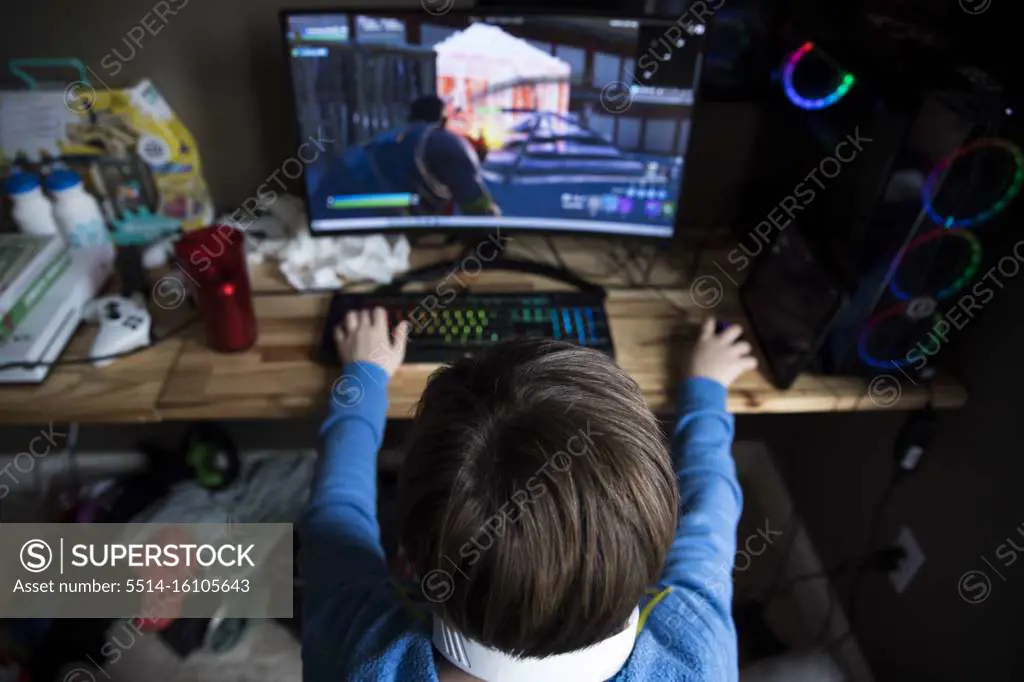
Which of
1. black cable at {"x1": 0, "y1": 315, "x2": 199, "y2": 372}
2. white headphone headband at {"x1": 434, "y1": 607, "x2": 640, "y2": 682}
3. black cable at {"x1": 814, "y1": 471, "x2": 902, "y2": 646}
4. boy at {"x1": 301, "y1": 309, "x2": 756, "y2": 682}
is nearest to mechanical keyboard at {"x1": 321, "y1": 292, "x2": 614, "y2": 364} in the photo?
black cable at {"x1": 0, "y1": 315, "x2": 199, "y2": 372}

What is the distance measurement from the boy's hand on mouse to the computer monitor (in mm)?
229

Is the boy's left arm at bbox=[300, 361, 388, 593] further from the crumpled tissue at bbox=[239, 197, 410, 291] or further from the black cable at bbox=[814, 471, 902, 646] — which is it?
the black cable at bbox=[814, 471, 902, 646]

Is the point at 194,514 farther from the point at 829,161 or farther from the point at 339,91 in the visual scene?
the point at 829,161

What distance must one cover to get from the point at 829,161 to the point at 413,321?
65 cm

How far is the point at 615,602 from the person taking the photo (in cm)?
56

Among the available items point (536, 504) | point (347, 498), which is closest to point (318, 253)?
point (347, 498)

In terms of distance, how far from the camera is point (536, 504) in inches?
20.3

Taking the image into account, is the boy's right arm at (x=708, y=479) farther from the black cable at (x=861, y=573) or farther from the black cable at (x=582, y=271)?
the black cable at (x=861, y=573)

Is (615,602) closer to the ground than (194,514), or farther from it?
farther from it

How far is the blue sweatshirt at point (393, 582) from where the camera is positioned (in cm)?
67

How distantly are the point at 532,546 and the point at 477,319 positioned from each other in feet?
2.06

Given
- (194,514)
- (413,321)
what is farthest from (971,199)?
(194,514)

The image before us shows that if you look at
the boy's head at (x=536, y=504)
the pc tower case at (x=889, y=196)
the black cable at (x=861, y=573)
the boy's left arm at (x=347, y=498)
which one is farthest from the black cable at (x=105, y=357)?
the black cable at (x=861, y=573)

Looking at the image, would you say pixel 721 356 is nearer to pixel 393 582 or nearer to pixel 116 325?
pixel 393 582
